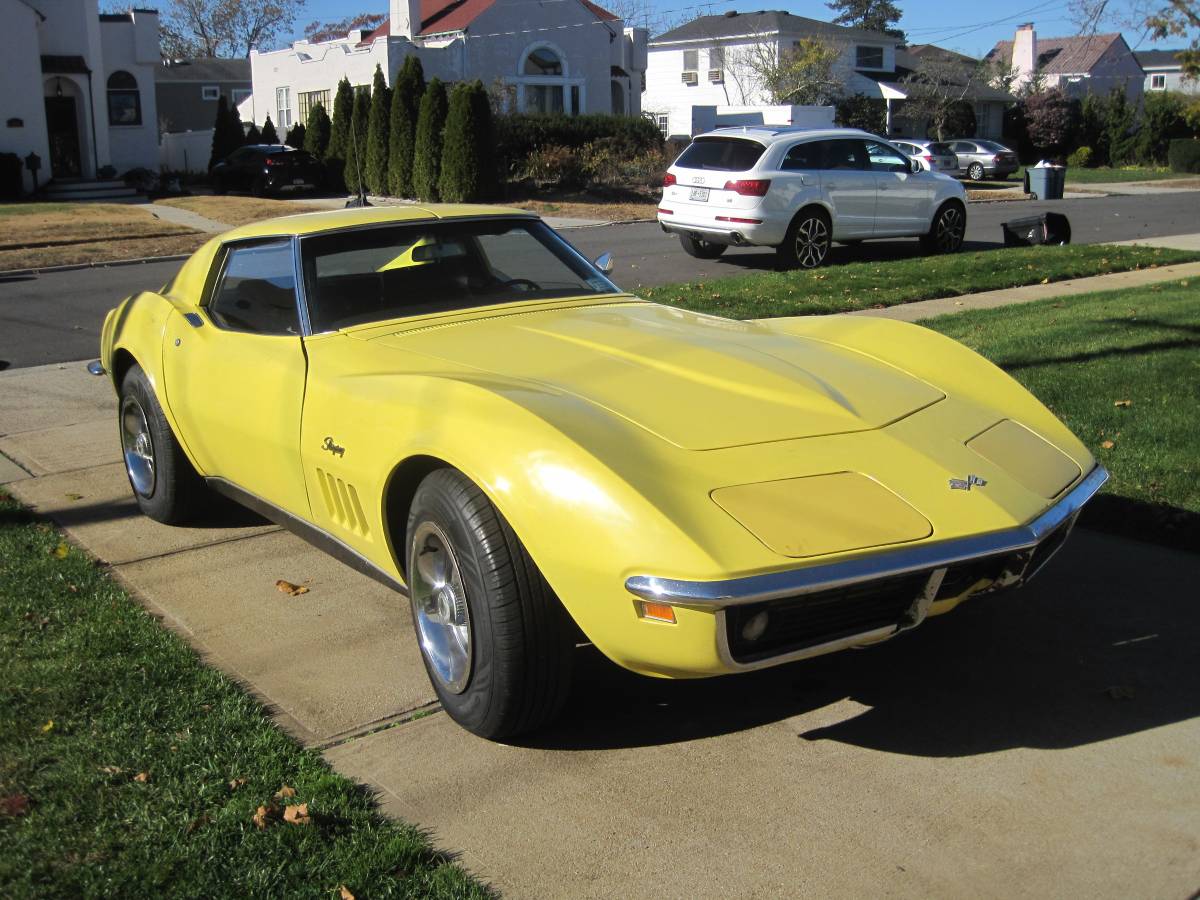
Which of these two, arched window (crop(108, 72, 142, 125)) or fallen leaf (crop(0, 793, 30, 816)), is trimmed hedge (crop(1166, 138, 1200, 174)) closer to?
arched window (crop(108, 72, 142, 125))

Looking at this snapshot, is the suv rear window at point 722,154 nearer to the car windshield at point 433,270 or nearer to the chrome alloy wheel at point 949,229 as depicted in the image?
the chrome alloy wheel at point 949,229

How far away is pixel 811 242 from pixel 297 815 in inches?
510

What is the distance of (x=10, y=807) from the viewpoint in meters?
3.11

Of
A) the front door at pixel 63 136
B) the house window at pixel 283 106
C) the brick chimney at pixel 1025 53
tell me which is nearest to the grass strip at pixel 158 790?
the front door at pixel 63 136

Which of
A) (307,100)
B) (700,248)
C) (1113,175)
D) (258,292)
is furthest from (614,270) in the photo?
(1113,175)

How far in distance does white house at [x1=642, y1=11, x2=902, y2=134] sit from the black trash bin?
111 ft

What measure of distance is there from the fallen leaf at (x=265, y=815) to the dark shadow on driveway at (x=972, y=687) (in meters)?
0.75

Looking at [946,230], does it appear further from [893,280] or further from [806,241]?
[893,280]

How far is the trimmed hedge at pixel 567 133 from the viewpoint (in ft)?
104

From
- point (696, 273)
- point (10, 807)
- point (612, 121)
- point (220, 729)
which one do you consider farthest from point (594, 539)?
point (612, 121)

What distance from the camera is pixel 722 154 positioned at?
49.6ft

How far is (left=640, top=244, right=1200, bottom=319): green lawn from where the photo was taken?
428 inches

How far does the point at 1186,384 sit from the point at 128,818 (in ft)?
21.3

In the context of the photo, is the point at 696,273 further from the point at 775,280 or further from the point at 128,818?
the point at 128,818
